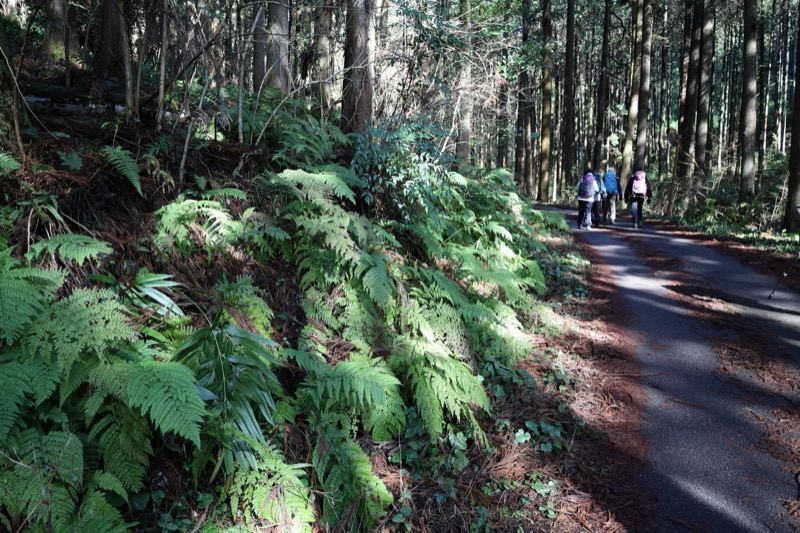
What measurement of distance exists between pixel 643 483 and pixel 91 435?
11.9ft

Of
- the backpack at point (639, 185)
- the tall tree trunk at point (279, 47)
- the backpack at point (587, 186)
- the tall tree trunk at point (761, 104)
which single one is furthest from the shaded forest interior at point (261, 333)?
the tall tree trunk at point (761, 104)

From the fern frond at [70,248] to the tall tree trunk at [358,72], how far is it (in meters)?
4.44

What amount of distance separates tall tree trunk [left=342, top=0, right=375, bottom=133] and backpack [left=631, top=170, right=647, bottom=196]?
1073 cm

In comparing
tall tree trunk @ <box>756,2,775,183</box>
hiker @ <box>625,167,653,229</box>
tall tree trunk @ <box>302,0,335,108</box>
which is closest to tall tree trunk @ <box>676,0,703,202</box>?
hiker @ <box>625,167,653,229</box>

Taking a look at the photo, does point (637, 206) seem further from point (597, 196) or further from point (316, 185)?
point (316, 185)

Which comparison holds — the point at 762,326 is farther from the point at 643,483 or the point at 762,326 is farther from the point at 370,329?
the point at 370,329

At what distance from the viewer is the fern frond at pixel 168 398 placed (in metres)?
2.35

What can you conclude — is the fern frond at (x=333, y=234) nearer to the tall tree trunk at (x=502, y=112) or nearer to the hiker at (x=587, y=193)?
the tall tree trunk at (x=502, y=112)

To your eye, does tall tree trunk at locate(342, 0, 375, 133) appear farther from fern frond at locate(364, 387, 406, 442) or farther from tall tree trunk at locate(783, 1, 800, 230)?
tall tree trunk at locate(783, 1, 800, 230)

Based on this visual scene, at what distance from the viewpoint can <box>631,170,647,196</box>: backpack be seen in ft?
49.0

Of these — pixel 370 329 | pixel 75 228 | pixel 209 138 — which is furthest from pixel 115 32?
pixel 370 329

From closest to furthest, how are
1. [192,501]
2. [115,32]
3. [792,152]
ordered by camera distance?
[192,501]
[115,32]
[792,152]

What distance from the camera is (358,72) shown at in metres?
7.29

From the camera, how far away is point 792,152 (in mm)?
12438
